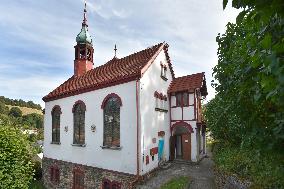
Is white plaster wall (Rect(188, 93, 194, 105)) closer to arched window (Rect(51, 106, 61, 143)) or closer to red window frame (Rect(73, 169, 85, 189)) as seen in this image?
red window frame (Rect(73, 169, 85, 189))

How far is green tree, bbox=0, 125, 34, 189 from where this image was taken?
12.6 m

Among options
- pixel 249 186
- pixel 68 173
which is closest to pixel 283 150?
pixel 249 186

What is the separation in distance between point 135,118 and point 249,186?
8.67 meters

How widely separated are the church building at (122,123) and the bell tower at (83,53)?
3.66 feet

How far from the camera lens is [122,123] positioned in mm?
17922

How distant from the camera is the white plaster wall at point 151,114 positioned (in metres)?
17.5

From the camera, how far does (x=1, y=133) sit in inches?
524

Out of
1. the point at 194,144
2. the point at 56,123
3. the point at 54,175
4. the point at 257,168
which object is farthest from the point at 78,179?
the point at 257,168

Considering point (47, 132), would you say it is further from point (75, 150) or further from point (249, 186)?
point (249, 186)

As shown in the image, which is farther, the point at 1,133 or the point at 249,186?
the point at 1,133

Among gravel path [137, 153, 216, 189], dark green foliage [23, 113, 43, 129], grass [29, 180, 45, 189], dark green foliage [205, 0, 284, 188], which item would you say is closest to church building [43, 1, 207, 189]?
grass [29, 180, 45, 189]

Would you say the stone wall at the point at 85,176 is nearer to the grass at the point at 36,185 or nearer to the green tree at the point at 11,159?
the grass at the point at 36,185

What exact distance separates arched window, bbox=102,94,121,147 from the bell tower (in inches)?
354

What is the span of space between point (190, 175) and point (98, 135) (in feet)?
25.0
